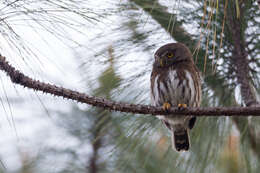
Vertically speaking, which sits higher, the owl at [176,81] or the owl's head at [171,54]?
the owl's head at [171,54]

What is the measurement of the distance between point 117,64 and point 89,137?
815 millimetres

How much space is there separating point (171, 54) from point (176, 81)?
0.18m

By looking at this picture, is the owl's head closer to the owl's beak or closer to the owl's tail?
the owl's beak

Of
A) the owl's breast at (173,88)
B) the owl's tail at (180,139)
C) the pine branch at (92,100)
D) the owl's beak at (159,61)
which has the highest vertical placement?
the pine branch at (92,100)

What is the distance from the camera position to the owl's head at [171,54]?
85.1 inches

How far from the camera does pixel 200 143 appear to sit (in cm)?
222

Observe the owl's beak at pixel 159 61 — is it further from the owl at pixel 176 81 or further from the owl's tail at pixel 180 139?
the owl's tail at pixel 180 139

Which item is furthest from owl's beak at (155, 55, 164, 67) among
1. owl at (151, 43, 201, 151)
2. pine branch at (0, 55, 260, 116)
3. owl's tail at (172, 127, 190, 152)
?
pine branch at (0, 55, 260, 116)

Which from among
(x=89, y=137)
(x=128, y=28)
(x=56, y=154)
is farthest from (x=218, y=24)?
(x=56, y=154)

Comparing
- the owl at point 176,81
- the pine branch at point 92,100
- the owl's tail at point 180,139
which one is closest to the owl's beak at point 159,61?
the owl at point 176,81

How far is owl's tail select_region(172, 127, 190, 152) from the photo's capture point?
2240 mm

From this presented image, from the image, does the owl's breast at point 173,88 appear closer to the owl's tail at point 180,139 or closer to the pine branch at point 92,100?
the owl's tail at point 180,139

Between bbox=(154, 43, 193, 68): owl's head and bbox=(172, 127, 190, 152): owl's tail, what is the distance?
0.46 metres

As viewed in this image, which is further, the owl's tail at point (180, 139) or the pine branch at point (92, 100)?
the owl's tail at point (180, 139)
